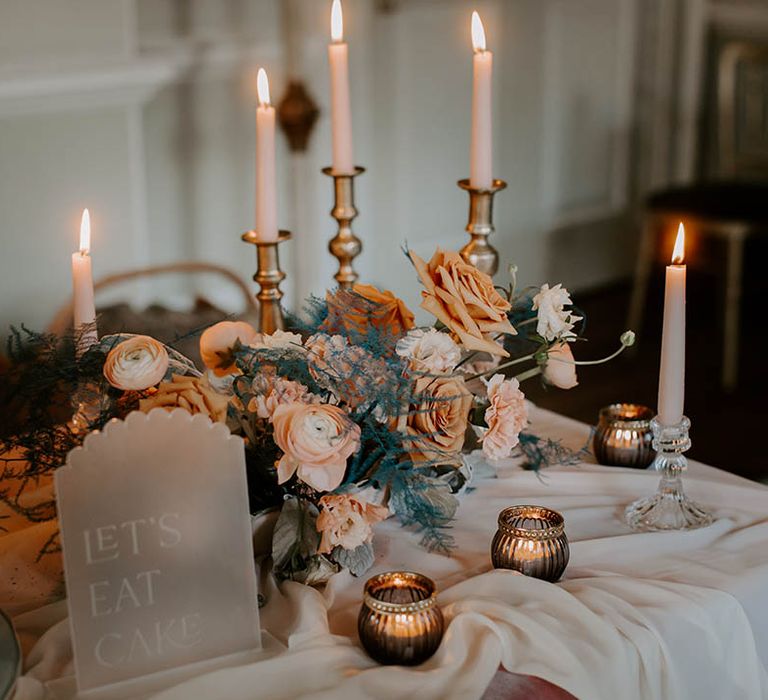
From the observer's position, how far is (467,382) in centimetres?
121

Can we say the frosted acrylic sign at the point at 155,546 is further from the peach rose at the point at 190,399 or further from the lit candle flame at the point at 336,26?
the lit candle flame at the point at 336,26

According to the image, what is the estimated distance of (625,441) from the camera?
136cm

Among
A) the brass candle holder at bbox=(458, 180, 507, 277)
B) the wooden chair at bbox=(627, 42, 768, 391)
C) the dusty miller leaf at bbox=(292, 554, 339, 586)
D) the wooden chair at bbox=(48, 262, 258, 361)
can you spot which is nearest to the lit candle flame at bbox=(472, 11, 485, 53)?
the brass candle holder at bbox=(458, 180, 507, 277)

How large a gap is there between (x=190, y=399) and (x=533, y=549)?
1.13 feet

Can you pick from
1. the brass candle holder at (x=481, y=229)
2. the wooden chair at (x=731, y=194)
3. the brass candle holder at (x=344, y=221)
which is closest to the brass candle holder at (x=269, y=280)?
the brass candle holder at (x=344, y=221)

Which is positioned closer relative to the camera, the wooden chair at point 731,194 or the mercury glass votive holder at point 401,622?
the mercury glass votive holder at point 401,622

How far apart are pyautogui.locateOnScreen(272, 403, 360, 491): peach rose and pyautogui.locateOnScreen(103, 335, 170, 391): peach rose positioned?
0.11 meters

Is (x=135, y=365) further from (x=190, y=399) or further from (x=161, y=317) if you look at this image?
(x=161, y=317)

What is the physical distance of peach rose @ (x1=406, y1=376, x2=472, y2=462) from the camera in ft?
3.59

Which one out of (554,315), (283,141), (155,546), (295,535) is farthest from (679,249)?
(283,141)

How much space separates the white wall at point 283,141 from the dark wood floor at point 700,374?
0.90ft

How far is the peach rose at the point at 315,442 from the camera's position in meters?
1.01

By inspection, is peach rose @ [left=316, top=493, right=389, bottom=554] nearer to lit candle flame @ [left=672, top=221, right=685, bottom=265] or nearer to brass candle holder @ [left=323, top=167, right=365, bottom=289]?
lit candle flame @ [left=672, top=221, right=685, bottom=265]

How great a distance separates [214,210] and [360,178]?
1.59 ft
